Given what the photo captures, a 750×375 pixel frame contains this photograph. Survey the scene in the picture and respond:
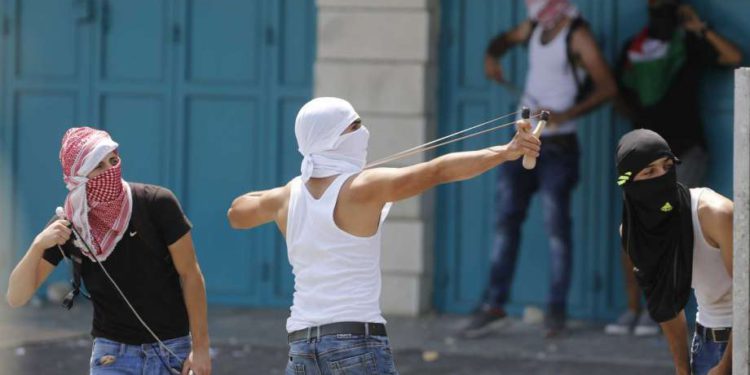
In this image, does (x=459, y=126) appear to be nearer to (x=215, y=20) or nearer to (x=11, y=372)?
(x=215, y=20)

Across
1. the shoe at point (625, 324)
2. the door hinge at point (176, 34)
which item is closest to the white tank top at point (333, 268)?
the shoe at point (625, 324)

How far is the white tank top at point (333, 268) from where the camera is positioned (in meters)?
5.07

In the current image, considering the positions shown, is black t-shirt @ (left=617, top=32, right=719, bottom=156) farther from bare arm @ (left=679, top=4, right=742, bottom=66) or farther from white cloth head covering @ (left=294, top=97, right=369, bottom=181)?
white cloth head covering @ (left=294, top=97, right=369, bottom=181)

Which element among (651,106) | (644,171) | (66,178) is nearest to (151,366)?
(66,178)

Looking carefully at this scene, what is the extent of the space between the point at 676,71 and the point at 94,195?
5.05 metres

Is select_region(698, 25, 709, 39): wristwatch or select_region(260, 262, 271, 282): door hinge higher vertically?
select_region(698, 25, 709, 39): wristwatch

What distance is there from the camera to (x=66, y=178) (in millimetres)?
5539

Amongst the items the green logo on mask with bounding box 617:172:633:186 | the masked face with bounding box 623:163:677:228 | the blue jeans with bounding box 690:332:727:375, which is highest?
the green logo on mask with bounding box 617:172:633:186

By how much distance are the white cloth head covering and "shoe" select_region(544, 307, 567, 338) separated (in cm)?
480

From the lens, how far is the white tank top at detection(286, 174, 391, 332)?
507cm

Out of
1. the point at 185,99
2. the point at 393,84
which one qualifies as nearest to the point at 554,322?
the point at 393,84

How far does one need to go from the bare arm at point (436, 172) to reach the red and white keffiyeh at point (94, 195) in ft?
3.10

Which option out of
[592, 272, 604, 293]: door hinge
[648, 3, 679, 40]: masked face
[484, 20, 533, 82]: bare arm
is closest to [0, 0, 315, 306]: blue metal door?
[484, 20, 533, 82]: bare arm

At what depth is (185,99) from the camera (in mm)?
11086
